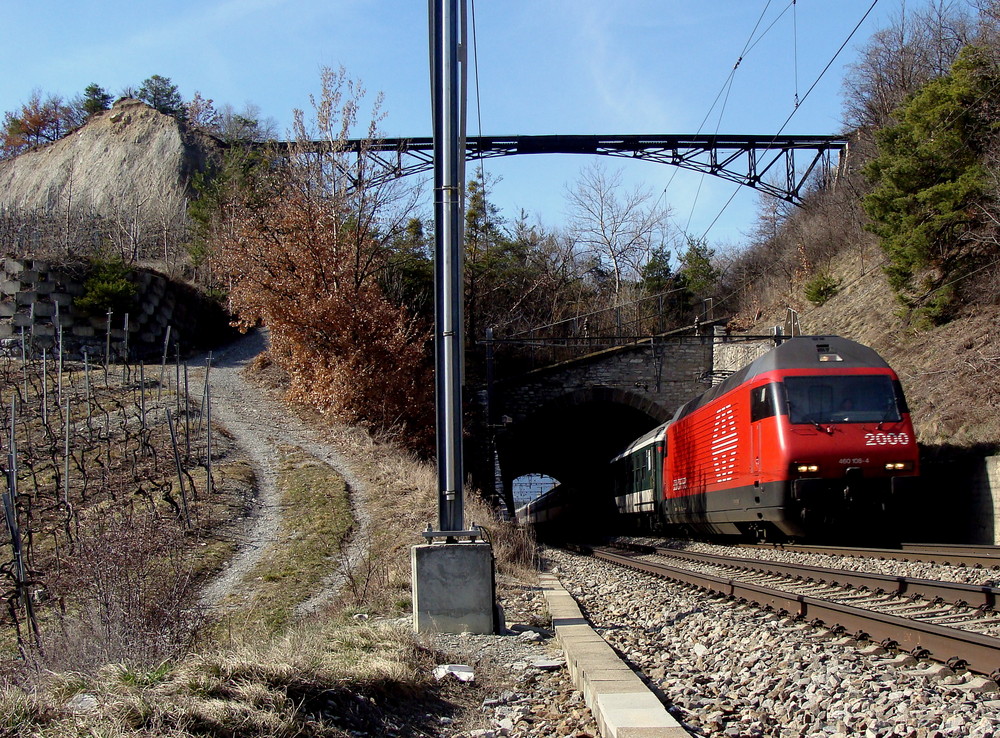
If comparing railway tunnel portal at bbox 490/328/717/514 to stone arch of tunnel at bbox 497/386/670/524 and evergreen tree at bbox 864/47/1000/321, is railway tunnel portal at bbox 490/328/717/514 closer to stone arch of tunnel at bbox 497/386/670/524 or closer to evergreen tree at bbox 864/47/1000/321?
stone arch of tunnel at bbox 497/386/670/524

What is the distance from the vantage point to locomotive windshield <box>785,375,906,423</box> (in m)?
13.9

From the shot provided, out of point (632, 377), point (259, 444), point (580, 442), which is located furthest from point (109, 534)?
point (580, 442)

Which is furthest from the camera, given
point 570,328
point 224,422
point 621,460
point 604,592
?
point 570,328

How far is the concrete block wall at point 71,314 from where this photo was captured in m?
31.6

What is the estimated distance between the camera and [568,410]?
124 feet

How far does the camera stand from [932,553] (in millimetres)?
12219

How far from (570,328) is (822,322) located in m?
18.7

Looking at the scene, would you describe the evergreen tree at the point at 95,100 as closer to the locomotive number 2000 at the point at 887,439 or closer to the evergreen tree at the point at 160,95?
the evergreen tree at the point at 160,95

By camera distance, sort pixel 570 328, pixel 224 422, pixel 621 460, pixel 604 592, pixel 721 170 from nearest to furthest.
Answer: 1. pixel 604 592
2. pixel 224 422
3. pixel 621 460
4. pixel 721 170
5. pixel 570 328

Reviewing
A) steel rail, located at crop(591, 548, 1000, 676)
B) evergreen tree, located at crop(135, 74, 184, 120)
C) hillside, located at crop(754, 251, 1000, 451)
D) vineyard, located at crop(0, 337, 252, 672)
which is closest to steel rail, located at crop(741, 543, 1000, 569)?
steel rail, located at crop(591, 548, 1000, 676)

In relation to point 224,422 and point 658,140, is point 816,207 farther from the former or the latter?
A: point 224,422

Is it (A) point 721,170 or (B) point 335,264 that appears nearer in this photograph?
(B) point 335,264

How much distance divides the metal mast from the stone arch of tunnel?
25.1 metres

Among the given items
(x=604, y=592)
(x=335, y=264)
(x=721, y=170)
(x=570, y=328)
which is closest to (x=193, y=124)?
(x=570, y=328)
